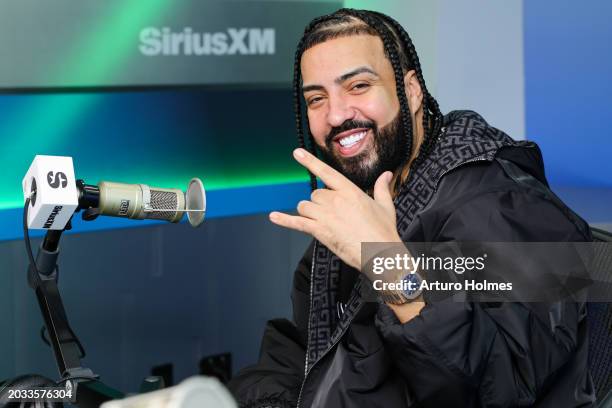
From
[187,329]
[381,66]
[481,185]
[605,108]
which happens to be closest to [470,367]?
[481,185]

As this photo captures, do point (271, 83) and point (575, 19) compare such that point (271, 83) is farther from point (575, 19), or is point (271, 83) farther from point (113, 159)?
point (575, 19)

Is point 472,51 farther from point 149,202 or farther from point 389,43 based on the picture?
point 149,202

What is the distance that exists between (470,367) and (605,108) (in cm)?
170

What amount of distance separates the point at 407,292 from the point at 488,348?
0.14 metres

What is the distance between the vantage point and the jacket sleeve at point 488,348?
135cm

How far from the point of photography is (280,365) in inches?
72.5

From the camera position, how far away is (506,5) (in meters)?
3.09

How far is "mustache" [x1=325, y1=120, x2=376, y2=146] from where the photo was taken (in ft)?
5.67

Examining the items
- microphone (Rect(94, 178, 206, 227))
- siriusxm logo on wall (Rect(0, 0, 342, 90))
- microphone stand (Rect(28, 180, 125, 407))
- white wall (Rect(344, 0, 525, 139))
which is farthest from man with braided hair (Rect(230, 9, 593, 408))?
white wall (Rect(344, 0, 525, 139))

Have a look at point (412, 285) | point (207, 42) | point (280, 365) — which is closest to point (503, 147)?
point (412, 285)

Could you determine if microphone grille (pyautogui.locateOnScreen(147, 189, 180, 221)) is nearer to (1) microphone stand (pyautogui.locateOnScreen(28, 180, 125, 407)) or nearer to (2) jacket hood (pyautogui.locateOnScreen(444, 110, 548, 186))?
(1) microphone stand (pyautogui.locateOnScreen(28, 180, 125, 407))

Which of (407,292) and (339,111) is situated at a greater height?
(339,111)

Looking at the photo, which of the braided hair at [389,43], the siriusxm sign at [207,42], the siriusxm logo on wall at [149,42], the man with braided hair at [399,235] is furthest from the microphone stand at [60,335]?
the siriusxm sign at [207,42]

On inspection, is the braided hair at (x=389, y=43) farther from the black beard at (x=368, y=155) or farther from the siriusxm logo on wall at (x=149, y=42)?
the siriusxm logo on wall at (x=149, y=42)
